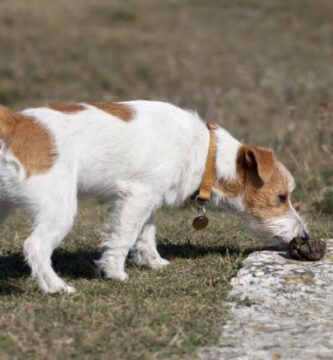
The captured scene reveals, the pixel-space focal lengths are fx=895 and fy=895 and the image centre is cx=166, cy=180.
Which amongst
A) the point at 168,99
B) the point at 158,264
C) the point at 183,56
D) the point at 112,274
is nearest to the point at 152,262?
the point at 158,264

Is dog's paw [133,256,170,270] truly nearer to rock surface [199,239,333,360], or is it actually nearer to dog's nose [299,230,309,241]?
rock surface [199,239,333,360]

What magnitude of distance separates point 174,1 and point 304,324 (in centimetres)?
2202

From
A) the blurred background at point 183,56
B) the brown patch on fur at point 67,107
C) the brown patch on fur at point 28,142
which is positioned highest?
the brown patch on fur at point 67,107

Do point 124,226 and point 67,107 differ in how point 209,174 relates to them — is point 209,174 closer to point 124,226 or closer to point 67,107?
point 124,226

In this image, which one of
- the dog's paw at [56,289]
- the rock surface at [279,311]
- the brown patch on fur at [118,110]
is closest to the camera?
the rock surface at [279,311]

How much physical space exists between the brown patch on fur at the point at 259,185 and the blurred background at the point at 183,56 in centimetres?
553

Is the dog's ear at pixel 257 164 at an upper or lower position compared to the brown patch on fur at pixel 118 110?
lower

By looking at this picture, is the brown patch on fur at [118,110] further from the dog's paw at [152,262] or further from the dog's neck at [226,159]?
the dog's paw at [152,262]

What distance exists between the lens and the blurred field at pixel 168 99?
17.1 feet

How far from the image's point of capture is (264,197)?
22.5ft

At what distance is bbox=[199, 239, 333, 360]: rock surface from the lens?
492 cm

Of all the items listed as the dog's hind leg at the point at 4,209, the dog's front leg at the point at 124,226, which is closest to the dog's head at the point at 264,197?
the dog's front leg at the point at 124,226

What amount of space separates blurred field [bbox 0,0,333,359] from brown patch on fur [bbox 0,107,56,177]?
0.89 m

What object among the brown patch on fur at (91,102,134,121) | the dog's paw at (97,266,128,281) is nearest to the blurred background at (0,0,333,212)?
the brown patch on fur at (91,102,134,121)
